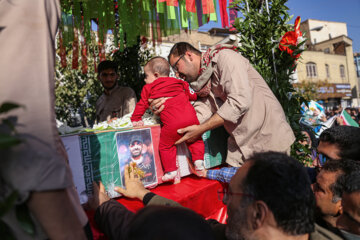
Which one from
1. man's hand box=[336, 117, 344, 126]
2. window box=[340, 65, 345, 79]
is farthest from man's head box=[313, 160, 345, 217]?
window box=[340, 65, 345, 79]

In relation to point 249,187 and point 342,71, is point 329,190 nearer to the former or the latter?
point 249,187

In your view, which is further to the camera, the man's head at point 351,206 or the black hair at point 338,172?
the black hair at point 338,172

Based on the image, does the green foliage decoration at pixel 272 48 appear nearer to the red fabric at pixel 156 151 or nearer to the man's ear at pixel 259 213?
the red fabric at pixel 156 151

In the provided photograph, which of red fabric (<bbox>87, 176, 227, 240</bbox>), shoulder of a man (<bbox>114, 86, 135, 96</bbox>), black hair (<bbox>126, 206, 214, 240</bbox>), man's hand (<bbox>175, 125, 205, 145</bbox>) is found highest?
shoulder of a man (<bbox>114, 86, 135, 96</bbox>)

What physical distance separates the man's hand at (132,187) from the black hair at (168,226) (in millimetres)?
1303

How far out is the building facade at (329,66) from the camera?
29.8 meters

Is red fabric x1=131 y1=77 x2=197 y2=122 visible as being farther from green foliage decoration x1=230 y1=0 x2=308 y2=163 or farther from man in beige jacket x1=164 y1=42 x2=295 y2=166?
green foliage decoration x1=230 y1=0 x2=308 y2=163

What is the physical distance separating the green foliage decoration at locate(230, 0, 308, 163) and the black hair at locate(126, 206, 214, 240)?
9.87ft

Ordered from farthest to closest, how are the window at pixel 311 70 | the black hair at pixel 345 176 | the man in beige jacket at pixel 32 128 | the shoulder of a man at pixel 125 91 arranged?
1. the window at pixel 311 70
2. the shoulder of a man at pixel 125 91
3. the black hair at pixel 345 176
4. the man in beige jacket at pixel 32 128

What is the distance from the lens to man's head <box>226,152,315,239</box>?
1127 mm

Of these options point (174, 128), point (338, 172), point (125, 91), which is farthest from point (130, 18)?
point (338, 172)

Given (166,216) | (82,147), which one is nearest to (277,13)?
(82,147)

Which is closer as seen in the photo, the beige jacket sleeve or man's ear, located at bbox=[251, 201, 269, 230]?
man's ear, located at bbox=[251, 201, 269, 230]

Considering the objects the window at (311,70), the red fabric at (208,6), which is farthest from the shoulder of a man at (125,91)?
the window at (311,70)
